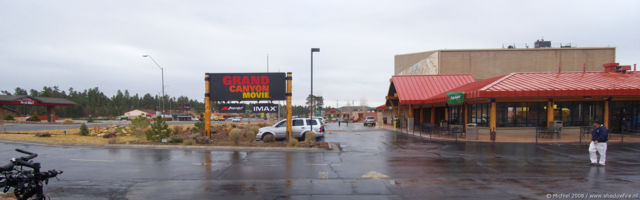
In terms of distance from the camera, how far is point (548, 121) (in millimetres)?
21297

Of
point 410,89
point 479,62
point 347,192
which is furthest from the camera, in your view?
point 479,62

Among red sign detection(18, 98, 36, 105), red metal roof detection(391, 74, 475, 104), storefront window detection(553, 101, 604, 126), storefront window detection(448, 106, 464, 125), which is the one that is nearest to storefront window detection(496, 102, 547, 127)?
storefront window detection(553, 101, 604, 126)

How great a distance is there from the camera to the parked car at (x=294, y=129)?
1864 cm

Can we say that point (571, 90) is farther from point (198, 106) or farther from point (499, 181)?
point (198, 106)

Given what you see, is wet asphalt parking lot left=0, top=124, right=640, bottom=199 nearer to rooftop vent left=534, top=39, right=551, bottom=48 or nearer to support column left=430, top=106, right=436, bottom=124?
support column left=430, top=106, right=436, bottom=124

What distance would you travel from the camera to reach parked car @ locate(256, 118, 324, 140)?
18.6 meters

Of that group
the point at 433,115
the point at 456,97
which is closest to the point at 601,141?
the point at 456,97

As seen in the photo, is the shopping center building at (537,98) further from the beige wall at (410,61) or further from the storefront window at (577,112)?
the beige wall at (410,61)

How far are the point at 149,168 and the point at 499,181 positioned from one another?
33.6ft

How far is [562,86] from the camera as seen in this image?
20.4 m

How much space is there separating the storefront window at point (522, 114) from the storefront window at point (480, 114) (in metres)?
0.80

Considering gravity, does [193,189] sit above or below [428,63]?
below

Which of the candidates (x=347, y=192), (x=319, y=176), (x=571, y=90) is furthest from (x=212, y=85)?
(x=571, y=90)

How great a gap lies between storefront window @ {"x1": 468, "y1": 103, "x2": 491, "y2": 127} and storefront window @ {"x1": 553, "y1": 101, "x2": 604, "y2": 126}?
4.43 meters
